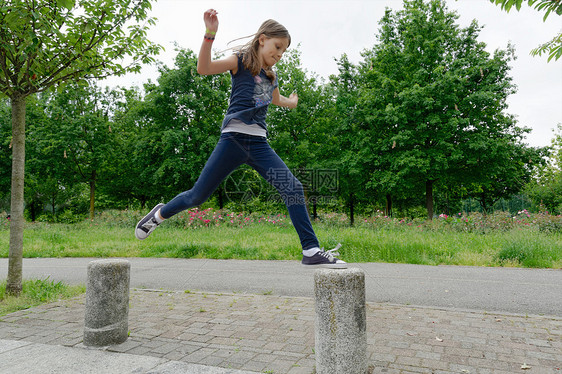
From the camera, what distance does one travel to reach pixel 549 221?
43.6 feet

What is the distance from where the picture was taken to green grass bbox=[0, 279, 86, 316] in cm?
566

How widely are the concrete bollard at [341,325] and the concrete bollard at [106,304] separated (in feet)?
7.62

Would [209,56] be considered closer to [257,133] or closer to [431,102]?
[257,133]

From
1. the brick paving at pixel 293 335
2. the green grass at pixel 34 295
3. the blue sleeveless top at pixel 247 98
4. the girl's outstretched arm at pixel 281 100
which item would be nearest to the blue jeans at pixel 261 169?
the blue sleeveless top at pixel 247 98

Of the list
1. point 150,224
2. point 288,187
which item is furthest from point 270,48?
point 150,224

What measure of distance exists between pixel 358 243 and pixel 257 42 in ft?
26.7

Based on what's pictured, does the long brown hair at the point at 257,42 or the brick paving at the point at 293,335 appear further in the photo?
the brick paving at the point at 293,335

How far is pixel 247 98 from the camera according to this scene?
3.12m

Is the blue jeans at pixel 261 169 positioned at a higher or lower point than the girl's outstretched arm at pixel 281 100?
lower

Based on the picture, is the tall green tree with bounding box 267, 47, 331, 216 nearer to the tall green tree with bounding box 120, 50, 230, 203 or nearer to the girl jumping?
the tall green tree with bounding box 120, 50, 230, 203

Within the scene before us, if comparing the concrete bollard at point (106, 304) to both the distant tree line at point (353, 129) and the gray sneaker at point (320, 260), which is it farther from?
the distant tree line at point (353, 129)

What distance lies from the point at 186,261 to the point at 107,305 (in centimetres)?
614

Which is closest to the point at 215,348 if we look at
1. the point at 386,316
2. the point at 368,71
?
the point at 386,316

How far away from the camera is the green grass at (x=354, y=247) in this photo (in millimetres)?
8930
